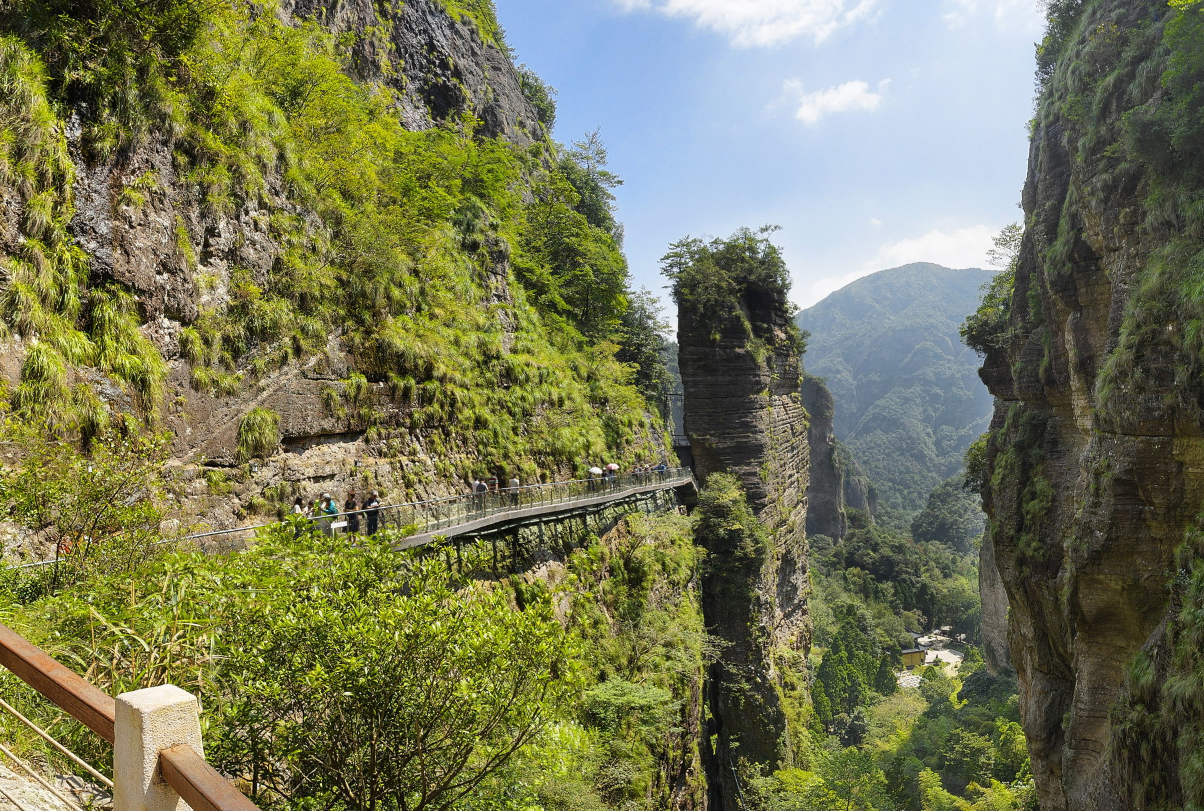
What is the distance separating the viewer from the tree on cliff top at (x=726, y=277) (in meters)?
27.7

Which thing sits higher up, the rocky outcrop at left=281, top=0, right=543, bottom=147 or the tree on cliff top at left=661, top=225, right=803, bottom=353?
the rocky outcrop at left=281, top=0, right=543, bottom=147

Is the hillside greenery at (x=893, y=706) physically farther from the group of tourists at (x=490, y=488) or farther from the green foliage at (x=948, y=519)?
the group of tourists at (x=490, y=488)

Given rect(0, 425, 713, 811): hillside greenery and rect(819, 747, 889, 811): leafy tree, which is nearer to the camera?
rect(0, 425, 713, 811): hillside greenery

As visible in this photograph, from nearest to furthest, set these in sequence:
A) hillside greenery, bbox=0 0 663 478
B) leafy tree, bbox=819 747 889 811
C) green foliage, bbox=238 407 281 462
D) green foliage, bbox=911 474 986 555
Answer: hillside greenery, bbox=0 0 663 478
green foliage, bbox=238 407 281 462
leafy tree, bbox=819 747 889 811
green foliage, bbox=911 474 986 555

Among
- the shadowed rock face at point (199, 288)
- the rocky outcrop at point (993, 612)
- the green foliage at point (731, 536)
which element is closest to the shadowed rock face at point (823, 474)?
the rocky outcrop at point (993, 612)

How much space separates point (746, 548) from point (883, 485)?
422 ft

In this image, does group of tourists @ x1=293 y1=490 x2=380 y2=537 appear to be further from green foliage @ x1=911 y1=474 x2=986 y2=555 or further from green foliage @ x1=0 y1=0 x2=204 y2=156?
green foliage @ x1=911 y1=474 x2=986 y2=555

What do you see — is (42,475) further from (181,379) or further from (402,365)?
(402,365)

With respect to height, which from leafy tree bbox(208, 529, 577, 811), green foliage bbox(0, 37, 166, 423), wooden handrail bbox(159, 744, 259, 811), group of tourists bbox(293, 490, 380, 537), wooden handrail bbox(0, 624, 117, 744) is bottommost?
leafy tree bbox(208, 529, 577, 811)

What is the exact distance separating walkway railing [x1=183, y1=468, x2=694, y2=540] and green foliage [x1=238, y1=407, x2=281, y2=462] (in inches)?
59.4

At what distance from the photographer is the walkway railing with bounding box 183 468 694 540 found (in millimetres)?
8906

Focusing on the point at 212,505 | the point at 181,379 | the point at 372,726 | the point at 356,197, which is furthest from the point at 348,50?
the point at 372,726

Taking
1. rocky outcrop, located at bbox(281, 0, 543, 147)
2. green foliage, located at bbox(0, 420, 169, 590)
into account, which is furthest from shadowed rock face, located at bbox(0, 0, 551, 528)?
rocky outcrop, located at bbox(281, 0, 543, 147)

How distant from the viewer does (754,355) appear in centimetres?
2780
